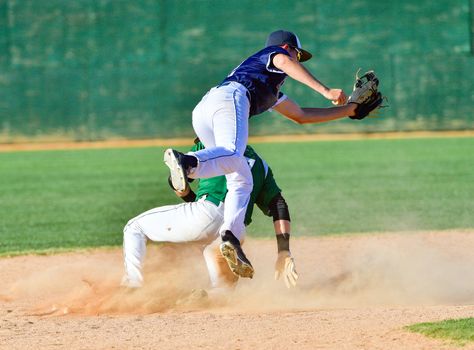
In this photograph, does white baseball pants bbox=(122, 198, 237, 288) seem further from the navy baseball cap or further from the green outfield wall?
the green outfield wall

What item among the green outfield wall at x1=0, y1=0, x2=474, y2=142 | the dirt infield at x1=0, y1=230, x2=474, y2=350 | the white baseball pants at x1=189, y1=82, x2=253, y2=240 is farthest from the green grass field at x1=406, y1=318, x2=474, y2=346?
the green outfield wall at x1=0, y1=0, x2=474, y2=142

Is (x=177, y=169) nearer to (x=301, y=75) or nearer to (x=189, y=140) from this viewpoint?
(x=301, y=75)

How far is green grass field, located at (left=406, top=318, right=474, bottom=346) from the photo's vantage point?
4.35 meters

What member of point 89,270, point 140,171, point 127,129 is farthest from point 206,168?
point 127,129

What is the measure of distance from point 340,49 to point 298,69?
64.9 ft

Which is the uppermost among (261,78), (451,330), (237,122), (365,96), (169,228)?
(261,78)

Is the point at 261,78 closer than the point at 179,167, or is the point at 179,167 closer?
the point at 179,167

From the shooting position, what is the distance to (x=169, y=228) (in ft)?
19.2

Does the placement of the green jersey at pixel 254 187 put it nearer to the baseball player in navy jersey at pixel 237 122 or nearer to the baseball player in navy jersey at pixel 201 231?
the baseball player in navy jersey at pixel 201 231

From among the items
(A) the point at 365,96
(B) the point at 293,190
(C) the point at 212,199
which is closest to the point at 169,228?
(C) the point at 212,199

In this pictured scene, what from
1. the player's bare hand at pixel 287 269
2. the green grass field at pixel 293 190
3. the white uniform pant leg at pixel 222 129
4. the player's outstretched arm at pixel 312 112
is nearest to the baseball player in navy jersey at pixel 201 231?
the player's bare hand at pixel 287 269

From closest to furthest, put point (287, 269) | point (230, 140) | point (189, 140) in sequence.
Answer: point (230, 140)
point (287, 269)
point (189, 140)

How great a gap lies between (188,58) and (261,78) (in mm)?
19409

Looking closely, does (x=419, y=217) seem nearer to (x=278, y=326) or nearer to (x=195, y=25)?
(x=278, y=326)
